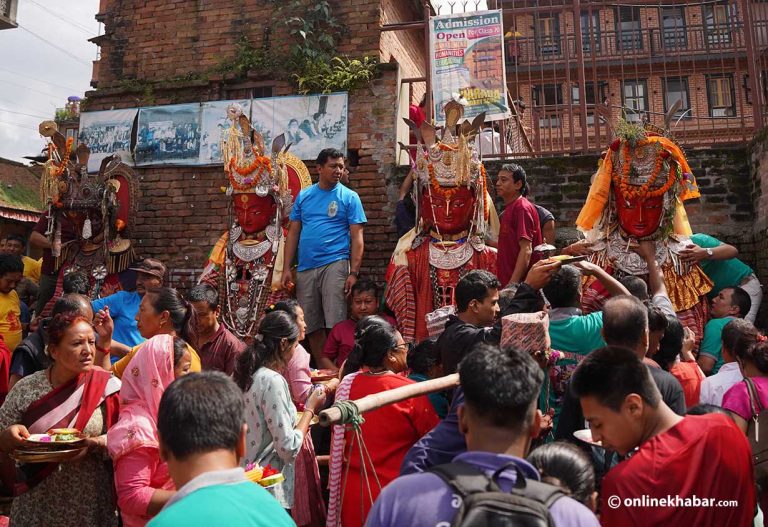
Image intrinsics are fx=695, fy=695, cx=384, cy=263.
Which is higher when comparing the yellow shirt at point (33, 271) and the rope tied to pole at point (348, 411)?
the yellow shirt at point (33, 271)

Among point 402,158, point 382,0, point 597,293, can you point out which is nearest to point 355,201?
point 402,158

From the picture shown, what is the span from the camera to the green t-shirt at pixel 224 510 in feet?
5.60

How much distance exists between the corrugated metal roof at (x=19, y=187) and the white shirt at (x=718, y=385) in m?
13.4

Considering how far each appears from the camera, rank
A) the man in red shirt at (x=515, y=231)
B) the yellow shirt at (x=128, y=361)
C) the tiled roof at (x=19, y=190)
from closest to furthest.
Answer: the yellow shirt at (x=128, y=361)
the man in red shirt at (x=515, y=231)
the tiled roof at (x=19, y=190)

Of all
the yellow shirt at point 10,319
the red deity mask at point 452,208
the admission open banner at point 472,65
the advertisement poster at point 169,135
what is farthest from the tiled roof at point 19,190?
the red deity mask at point 452,208

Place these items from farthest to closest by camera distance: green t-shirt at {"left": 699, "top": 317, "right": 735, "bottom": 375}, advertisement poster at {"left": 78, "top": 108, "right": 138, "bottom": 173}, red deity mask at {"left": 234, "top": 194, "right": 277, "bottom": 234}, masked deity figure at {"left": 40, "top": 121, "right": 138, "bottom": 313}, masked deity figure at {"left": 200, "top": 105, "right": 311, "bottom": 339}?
advertisement poster at {"left": 78, "top": 108, "right": 138, "bottom": 173} → masked deity figure at {"left": 40, "top": 121, "right": 138, "bottom": 313} → red deity mask at {"left": 234, "top": 194, "right": 277, "bottom": 234} → masked deity figure at {"left": 200, "top": 105, "right": 311, "bottom": 339} → green t-shirt at {"left": 699, "top": 317, "right": 735, "bottom": 375}

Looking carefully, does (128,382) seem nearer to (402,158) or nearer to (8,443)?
(8,443)

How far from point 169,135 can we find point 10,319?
3464 millimetres

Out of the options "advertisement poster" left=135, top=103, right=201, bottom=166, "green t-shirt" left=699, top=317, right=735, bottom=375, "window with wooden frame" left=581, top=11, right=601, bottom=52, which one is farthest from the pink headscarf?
"window with wooden frame" left=581, top=11, right=601, bottom=52

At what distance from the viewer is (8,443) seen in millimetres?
3152

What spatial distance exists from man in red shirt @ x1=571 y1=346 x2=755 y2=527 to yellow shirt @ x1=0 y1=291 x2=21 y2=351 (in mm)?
5905

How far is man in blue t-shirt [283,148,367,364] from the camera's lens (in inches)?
263

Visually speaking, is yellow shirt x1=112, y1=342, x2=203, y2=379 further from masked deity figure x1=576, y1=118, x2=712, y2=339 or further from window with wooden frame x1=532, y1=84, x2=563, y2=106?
window with wooden frame x1=532, y1=84, x2=563, y2=106

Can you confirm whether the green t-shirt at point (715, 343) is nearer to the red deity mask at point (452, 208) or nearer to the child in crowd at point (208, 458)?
the red deity mask at point (452, 208)
